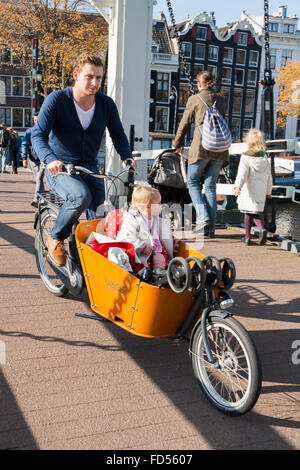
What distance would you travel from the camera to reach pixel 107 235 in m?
3.67

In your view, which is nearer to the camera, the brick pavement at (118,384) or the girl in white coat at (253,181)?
the brick pavement at (118,384)

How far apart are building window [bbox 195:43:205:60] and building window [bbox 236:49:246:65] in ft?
12.5

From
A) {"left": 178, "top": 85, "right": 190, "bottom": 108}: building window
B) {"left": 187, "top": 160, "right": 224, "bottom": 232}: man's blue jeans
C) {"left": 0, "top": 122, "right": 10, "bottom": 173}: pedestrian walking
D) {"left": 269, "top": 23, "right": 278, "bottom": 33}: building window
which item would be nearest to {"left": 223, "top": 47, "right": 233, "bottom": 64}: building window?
{"left": 178, "top": 85, "right": 190, "bottom": 108}: building window

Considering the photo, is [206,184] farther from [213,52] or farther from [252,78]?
[252,78]

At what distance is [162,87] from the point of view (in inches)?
1919

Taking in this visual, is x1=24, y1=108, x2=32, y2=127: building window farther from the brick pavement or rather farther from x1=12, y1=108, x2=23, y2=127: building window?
the brick pavement

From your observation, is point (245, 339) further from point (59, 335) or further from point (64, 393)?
point (59, 335)

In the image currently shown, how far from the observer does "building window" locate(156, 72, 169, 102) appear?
48.4 m

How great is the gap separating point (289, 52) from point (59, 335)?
61088 millimetres

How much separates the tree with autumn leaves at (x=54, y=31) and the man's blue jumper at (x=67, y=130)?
2394cm

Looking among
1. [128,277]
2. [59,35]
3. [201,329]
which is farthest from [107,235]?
[59,35]

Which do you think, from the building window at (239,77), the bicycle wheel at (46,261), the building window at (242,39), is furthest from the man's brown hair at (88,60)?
the building window at (242,39)

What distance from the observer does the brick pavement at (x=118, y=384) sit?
2.50 metres

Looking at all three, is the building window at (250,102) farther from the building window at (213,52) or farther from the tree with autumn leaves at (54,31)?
the tree with autumn leaves at (54,31)
